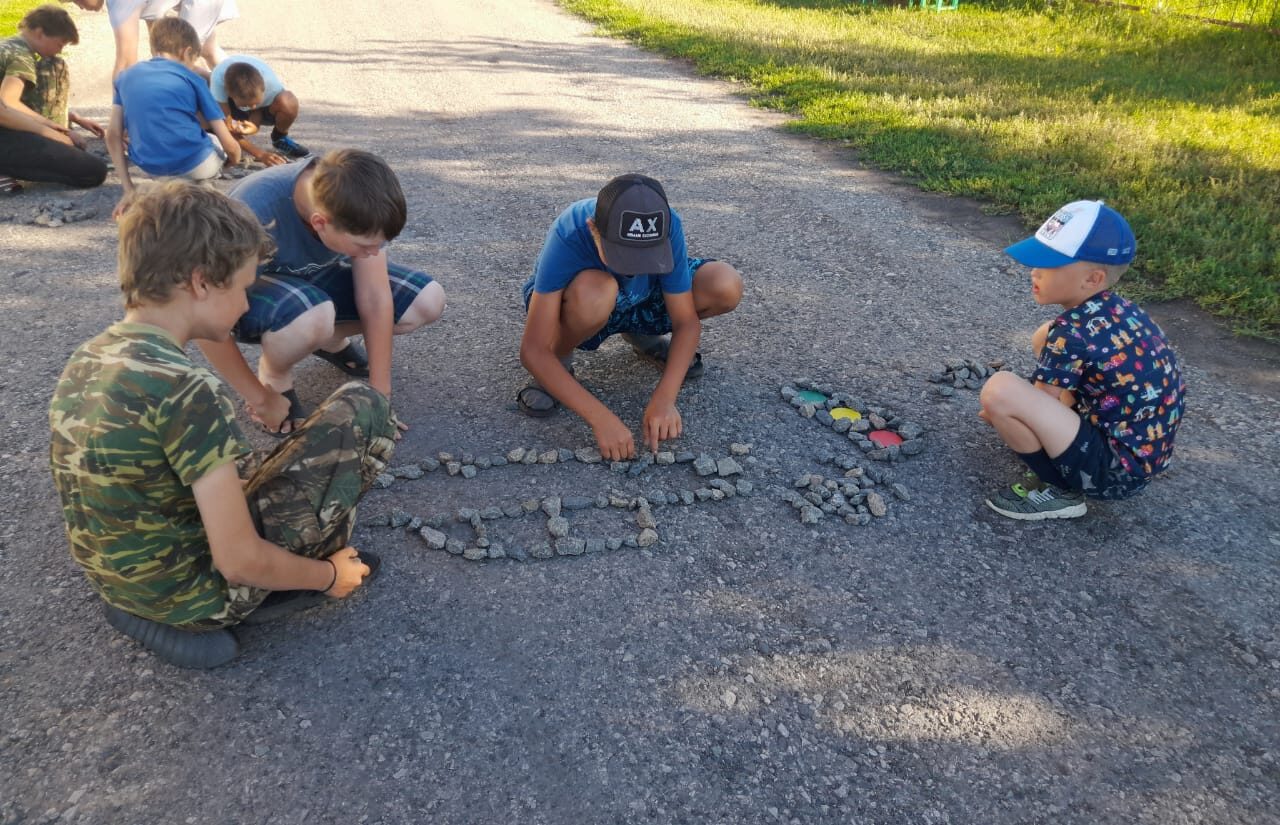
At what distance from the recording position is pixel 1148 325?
358 cm

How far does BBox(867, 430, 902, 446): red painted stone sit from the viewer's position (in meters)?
4.27

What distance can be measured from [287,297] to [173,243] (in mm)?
1399

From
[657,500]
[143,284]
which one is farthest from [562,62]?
[143,284]

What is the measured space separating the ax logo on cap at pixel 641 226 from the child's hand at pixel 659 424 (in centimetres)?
78

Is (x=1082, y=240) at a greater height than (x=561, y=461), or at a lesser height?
greater

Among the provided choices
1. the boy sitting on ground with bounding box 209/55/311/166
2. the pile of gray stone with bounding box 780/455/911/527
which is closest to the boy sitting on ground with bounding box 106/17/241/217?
the boy sitting on ground with bounding box 209/55/311/166

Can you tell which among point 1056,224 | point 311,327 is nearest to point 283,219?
point 311,327

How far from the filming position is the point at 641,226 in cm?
374

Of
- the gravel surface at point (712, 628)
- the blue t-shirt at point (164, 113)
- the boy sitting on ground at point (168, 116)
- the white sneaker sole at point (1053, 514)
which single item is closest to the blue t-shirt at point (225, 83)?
the boy sitting on ground at point (168, 116)

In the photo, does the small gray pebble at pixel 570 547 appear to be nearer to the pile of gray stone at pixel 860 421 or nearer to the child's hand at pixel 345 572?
the child's hand at pixel 345 572

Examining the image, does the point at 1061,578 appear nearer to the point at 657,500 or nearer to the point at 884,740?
the point at 884,740

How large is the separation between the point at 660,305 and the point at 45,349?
3180 mm

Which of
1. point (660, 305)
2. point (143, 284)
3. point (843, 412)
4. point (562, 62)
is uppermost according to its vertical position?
point (562, 62)

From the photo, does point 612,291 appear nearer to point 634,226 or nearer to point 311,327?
point 634,226
